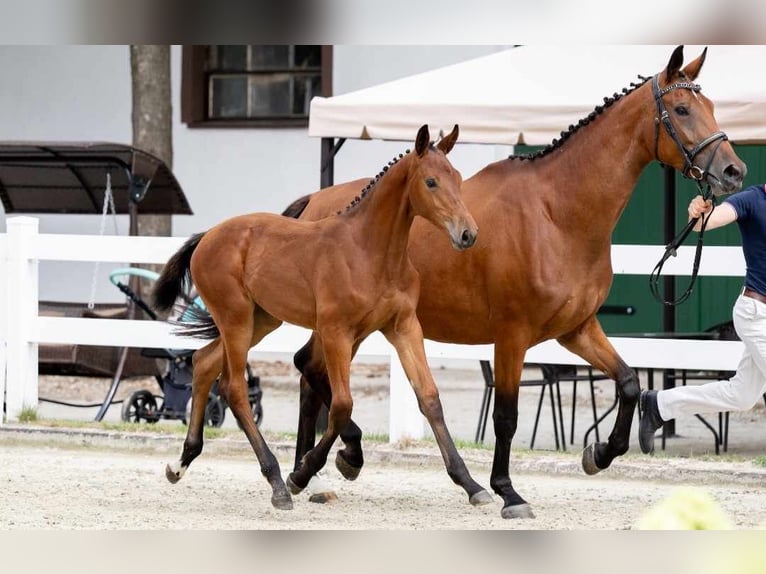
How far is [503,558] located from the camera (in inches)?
A: 41.3

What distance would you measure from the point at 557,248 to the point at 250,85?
31.0ft

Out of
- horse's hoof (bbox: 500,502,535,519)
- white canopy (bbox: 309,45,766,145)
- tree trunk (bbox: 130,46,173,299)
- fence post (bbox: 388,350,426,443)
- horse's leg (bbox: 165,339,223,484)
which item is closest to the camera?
horse's hoof (bbox: 500,502,535,519)

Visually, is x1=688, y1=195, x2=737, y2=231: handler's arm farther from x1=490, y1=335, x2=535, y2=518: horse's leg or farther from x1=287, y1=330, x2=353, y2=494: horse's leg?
x1=287, y1=330, x2=353, y2=494: horse's leg

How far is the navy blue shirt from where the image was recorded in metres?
5.63

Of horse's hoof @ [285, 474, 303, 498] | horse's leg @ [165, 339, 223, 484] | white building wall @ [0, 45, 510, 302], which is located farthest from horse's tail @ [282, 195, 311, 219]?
white building wall @ [0, 45, 510, 302]

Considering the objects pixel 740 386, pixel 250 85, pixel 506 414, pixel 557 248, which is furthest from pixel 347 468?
pixel 250 85

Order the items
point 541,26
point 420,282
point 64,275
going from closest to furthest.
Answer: point 541,26 → point 420,282 → point 64,275

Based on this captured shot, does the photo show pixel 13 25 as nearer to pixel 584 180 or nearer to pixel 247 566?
pixel 247 566

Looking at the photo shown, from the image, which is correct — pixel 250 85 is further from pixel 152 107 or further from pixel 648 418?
pixel 648 418

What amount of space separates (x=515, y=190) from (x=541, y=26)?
177 inches

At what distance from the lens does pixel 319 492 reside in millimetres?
6180

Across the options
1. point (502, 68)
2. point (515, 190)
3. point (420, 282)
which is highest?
→ point (502, 68)

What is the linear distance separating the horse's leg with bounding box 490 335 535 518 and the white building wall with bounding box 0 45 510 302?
7812mm

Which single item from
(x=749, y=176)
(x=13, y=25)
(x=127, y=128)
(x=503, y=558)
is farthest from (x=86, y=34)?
(x=127, y=128)
